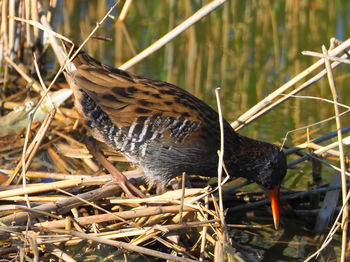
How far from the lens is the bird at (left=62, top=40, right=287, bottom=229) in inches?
141

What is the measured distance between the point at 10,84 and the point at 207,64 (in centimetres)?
187

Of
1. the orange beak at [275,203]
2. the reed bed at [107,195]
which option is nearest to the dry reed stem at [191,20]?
the reed bed at [107,195]

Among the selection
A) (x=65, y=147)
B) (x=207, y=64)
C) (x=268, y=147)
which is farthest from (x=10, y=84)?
(x=268, y=147)

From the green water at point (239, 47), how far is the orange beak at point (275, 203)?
666 millimetres

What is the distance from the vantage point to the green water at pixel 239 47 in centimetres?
544

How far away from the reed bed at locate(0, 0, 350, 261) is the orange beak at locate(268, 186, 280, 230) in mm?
119

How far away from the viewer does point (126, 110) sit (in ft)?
11.7

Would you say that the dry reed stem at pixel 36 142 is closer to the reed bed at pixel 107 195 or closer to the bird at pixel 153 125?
the reed bed at pixel 107 195

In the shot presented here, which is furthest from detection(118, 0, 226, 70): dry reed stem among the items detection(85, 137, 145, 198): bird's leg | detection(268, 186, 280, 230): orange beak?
detection(268, 186, 280, 230): orange beak

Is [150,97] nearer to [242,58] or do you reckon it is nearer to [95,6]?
[242,58]

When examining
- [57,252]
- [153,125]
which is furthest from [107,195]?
[57,252]

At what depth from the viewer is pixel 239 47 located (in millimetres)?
6629

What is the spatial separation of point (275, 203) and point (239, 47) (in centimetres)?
316

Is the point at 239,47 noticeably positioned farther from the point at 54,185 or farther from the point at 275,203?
the point at 54,185
